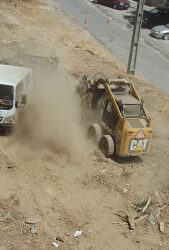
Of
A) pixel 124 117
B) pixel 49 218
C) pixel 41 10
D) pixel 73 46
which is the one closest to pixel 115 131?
pixel 124 117

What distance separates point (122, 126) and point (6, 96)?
154 inches

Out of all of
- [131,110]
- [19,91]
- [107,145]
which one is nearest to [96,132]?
[107,145]

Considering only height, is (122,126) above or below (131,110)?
below

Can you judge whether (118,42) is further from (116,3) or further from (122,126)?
(122,126)

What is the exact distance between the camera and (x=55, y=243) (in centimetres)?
875

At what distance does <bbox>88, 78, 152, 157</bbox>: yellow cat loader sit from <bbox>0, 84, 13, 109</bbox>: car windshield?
285cm

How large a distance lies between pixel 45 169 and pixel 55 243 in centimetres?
313

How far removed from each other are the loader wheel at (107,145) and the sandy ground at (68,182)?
0.29 m

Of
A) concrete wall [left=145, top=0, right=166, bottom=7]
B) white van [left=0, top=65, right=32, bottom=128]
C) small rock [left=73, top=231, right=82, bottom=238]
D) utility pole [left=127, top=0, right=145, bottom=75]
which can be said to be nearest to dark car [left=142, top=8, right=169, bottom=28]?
concrete wall [left=145, top=0, right=166, bottom=7]

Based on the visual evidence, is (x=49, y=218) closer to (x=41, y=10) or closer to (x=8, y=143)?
(x=8, y=143)

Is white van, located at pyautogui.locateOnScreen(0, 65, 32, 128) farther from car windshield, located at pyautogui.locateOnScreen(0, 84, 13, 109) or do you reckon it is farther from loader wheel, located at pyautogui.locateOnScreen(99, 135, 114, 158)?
loader wheel, located at pyautogui.locateOnScreen(99, 135, 114, 158)

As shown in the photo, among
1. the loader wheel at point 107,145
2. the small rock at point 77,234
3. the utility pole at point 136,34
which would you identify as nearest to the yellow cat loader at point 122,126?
the loader wheel at point 107,145

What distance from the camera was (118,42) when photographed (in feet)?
95.8

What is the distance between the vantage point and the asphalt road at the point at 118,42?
2395cm
